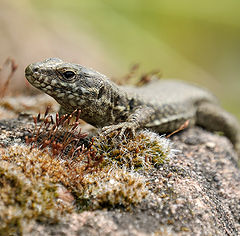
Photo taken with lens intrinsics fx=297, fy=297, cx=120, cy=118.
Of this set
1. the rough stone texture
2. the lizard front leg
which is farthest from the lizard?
the rough stone texture

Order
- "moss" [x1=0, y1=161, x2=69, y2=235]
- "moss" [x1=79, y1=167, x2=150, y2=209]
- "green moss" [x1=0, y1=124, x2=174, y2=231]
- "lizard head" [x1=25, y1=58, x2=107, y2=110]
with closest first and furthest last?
"moss" [x1=0, y1=161, x2=69, y2=235] → "green moss" [x1=0, y1=124, x2=174, y2=231] → "moss" [x1=79, y1=167, x2=150, y2=209] → "lizard head" [x1=25, y1=58, x2=107, y2=110]

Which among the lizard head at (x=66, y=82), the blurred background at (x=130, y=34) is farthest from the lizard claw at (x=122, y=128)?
the blurred background at (x=130, y=34)

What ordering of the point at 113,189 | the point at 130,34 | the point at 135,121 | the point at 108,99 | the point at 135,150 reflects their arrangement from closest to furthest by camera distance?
1. the point at 113,189
2. the point at 135,150
3. the point at 135,121
4. the point at 108,99
5. the point at 130,34

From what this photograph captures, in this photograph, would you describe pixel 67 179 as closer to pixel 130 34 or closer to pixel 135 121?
pixel 135 121

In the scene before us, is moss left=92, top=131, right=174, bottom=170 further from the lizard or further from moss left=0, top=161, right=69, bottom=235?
moss left=0, top=161, right=69, bottom=235

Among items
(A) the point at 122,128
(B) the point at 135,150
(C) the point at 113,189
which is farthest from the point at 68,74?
(C) the point at 113,189

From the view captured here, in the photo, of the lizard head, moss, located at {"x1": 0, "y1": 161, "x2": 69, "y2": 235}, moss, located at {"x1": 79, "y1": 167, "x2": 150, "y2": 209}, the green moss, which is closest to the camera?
moss, located at {"x1": 0, "y1": 161, "x2": 69, "y2": 235}

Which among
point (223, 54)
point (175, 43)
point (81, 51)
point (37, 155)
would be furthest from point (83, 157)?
point (223, 54)
